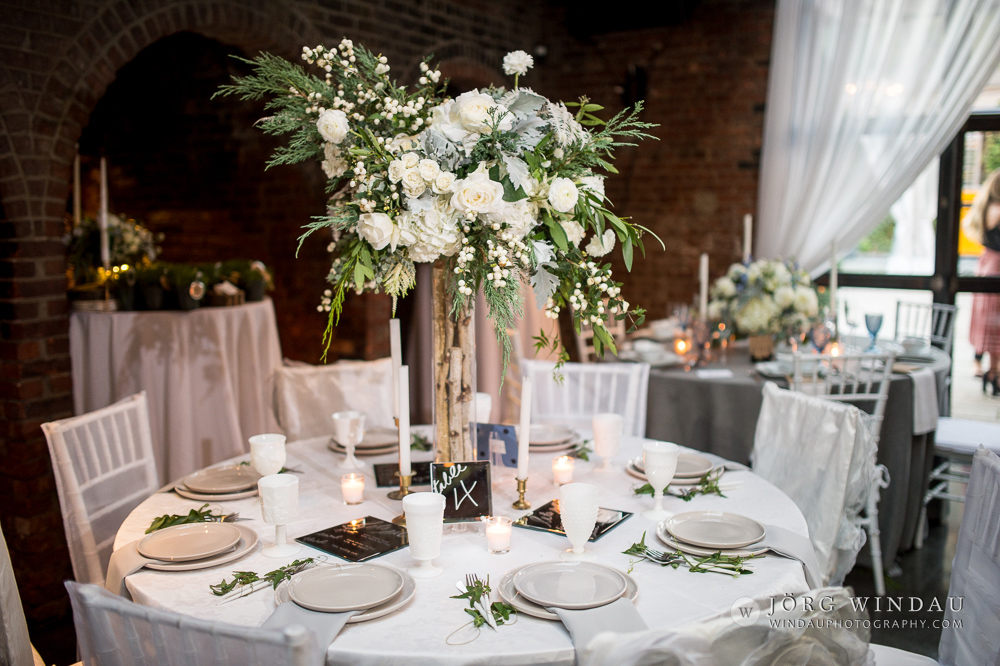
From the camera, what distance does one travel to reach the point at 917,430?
3314 millimetres

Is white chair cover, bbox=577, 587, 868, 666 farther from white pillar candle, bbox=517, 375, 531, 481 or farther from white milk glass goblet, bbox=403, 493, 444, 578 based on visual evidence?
white pillar candle, bbox=517, 375, 531, 481

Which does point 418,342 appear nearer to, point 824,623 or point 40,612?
point 40,612

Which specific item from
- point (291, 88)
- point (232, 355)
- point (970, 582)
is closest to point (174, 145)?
point (232, 355)

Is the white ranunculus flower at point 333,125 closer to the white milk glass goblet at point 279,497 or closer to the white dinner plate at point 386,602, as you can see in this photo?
the white milk glass goblet at point 279,497

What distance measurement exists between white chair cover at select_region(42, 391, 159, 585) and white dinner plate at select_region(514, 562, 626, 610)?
1214mm

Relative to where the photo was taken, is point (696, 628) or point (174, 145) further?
point (174, 145)

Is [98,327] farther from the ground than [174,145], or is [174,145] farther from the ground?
[174,145]

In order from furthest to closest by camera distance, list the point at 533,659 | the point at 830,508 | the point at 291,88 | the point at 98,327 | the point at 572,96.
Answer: the point at 572,96 < the point at 98,327 < the point at 830,508 < the point at 291,88 < the point at 533,659

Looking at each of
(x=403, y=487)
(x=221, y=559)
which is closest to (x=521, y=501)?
(x=403, y=487)

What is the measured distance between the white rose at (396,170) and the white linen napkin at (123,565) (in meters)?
0.90

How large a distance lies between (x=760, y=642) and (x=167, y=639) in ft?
2.65

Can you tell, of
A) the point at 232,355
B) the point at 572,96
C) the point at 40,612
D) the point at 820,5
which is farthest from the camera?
the point at 572,96

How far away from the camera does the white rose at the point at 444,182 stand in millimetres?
1612

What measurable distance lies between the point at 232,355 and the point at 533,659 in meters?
2.87
